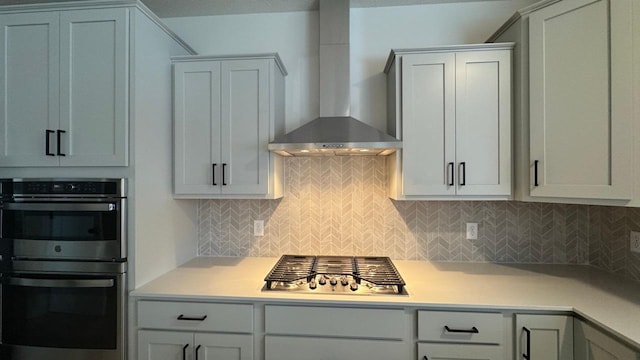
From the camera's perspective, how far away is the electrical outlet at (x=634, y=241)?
5.47 feet

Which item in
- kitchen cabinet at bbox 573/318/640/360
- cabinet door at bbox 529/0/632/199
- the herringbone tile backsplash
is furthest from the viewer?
the herringbone tile backsplash

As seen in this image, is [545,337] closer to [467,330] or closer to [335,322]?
[467,330]

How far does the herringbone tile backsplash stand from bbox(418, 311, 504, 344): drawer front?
73 cm

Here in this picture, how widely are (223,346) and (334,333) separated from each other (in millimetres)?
579

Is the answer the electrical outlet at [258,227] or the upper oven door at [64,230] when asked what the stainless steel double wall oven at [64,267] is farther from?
the electrical outlet at [258,227]

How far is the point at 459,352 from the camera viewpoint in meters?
1.41

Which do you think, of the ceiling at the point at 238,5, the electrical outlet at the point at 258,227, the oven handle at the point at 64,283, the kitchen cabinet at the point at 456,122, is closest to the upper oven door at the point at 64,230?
the oven handle at the point at 64,283

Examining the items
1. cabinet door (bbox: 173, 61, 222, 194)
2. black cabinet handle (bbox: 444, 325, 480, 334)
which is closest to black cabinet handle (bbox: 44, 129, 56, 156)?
cabinet door (bbox: 173, 61, 222, 194)

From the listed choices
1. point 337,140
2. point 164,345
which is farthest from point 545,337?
point 164,345

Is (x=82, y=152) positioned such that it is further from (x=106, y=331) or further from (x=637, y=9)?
(x=637, y=9)

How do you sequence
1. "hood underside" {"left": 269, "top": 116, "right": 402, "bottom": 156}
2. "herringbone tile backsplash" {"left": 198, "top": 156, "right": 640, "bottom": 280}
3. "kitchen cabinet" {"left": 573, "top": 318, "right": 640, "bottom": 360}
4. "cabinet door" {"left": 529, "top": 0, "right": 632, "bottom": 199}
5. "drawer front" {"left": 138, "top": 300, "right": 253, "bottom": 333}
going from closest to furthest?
1. "kitchen cabinet" {"left": 573, "top": 318, "right": 640, "bottom": 360}
2. "cabinet door" {"left": 529, "top": 0, "right": 632, "bottom": 199}
3. "drawer front" {"left": 138, "top": 300, "right": 253, "bottom": 333}
4. "hood underside" {"left": 269, "top": 116, "right": 402, "bottom": 156}
5. "herringbone tile backsplash" {"left": 198, "top": 156, "right": 640, "bottom": 280}

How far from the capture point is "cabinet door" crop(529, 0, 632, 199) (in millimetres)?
1351

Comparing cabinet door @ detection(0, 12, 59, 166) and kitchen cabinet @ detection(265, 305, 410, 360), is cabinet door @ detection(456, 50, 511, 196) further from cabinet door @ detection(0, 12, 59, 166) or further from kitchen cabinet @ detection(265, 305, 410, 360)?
cabinet door @ detection(0, 12, 59, 166)

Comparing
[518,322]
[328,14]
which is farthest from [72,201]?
[518,322]
